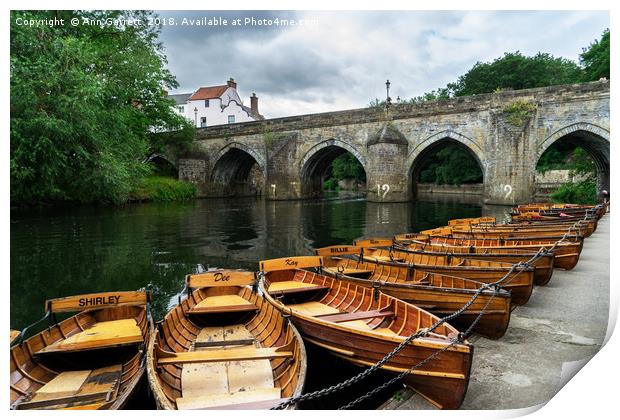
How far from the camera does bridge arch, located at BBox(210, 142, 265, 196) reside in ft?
104

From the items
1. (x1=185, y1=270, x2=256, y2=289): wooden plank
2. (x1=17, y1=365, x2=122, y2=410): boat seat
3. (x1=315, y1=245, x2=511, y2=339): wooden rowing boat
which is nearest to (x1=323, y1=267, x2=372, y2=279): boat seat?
(x1=315, y1=245, x2=511, y2=339): wooden rowing boat

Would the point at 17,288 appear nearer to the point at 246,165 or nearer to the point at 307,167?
the point at 307,167

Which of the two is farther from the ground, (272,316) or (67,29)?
(67,29)

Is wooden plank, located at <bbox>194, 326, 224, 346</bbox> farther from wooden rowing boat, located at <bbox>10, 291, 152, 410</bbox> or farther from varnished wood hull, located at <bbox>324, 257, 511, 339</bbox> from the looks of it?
varnished wood hull, located at <bbox>324, 257, 511, 339</bbox>

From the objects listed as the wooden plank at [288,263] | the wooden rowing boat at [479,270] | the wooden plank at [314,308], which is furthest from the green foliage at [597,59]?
the wooden plank at [314,308]

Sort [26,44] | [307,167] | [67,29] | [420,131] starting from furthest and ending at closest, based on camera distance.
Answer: [307,167] → [420,131] → [67,29] → [26,44]

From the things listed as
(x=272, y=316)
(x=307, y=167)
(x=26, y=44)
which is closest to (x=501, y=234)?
(x=272, y=316)

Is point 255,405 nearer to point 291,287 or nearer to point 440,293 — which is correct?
point 440,293

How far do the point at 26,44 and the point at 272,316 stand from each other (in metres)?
8.46

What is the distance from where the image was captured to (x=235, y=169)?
3606cm

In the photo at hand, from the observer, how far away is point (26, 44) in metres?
8.92

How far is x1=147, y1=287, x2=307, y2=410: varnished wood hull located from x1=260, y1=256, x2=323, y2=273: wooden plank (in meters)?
0.55

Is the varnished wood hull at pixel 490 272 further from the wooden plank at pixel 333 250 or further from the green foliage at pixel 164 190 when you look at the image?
the green foliage at pixel 164 190

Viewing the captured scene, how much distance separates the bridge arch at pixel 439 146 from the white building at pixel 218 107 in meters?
26.2
